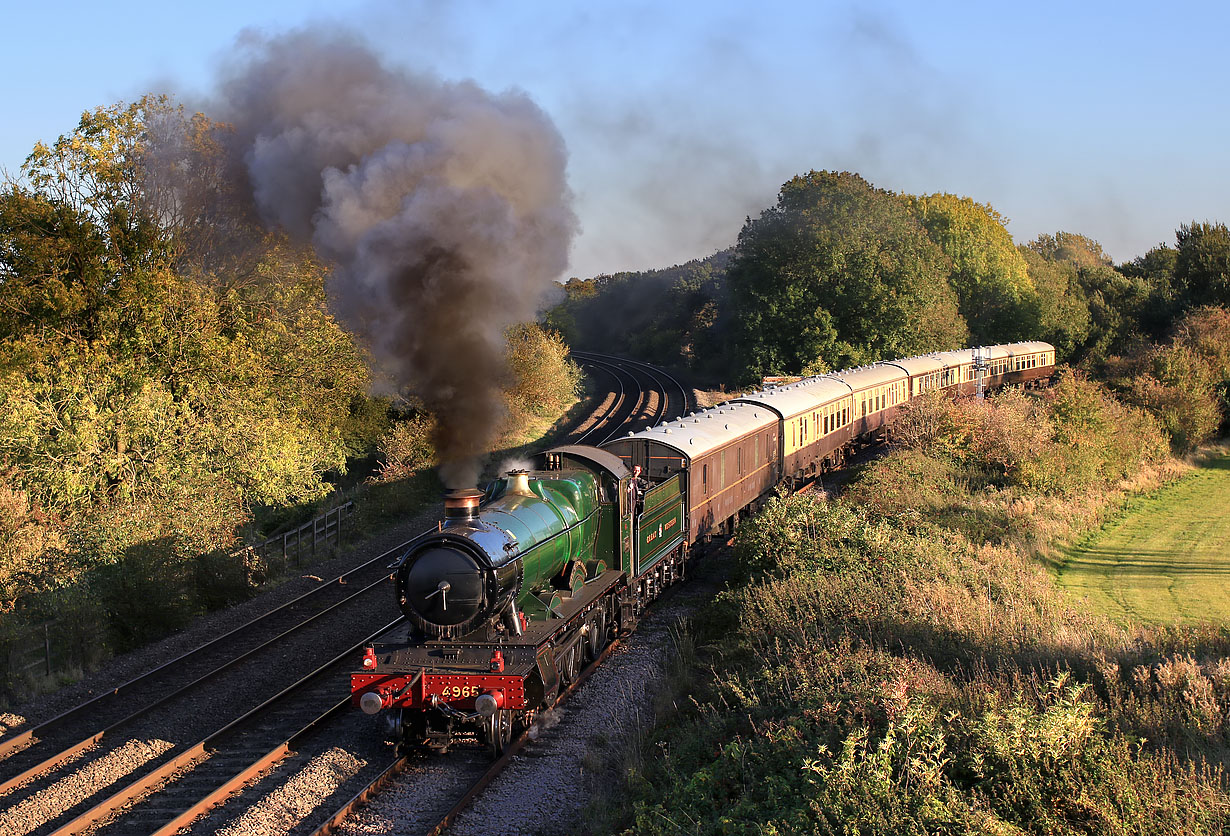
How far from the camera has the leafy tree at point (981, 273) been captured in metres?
54.9

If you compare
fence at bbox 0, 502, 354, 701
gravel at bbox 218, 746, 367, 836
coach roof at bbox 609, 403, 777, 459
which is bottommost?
gravel at bbox 218, 746, 367, 836

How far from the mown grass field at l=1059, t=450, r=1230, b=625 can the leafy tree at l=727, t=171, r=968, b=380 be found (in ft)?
68.5

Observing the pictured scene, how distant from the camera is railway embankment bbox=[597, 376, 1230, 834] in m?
5.98

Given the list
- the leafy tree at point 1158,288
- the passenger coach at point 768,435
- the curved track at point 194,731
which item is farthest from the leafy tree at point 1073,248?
the curved track at point 194,731

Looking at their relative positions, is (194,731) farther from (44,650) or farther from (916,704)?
(916,704)

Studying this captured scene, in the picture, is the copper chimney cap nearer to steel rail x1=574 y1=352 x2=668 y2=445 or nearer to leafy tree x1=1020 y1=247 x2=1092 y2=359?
steel rail x1=574 y1=352 x2=668 y2=445

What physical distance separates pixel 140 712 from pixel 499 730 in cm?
464

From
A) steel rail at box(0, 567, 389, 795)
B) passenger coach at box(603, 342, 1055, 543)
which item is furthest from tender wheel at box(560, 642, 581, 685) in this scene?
steel rail at box(0, 567, 389, 795)

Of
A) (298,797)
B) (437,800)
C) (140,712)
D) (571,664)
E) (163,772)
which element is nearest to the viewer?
(298,797)

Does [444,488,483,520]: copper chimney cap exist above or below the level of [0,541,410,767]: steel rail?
above

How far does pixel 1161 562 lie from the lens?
17188 mm

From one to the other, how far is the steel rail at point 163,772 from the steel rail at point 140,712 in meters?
1.13

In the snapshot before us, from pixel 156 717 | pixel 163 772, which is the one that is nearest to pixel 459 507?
pixel 163 772

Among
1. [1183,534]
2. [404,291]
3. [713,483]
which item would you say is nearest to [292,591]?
[404,291]
